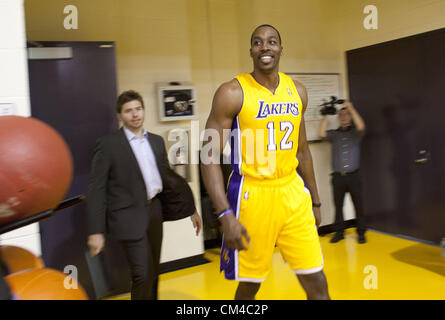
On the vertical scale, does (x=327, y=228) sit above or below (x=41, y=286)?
below

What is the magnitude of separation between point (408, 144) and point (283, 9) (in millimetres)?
1981

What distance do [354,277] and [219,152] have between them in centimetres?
201

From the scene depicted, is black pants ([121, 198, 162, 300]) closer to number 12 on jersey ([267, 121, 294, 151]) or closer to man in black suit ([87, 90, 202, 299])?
man in black suit ([87, 90, 202, 299])

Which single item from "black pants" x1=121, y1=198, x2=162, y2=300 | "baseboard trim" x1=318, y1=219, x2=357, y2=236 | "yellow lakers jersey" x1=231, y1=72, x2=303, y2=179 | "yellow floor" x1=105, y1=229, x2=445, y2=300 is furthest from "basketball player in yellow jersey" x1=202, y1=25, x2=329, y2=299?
"baseboard trim" x1=318, y1=219, x2=357, y2=236

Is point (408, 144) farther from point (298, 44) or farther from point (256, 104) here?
point (256, 104)

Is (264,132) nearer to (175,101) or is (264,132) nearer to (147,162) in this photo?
(147,162)

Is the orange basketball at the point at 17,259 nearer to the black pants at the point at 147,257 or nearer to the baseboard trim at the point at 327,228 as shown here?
the black pants at the point at 147,257

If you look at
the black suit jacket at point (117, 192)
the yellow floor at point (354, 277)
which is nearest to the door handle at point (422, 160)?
the yellow floor at point (354, 277)

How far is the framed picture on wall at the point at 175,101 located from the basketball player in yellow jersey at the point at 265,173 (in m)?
1.84

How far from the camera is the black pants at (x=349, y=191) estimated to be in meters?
4.21

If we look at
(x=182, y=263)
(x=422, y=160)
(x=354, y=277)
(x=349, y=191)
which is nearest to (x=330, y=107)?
(x=349, y=191)

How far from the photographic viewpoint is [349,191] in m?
4.25

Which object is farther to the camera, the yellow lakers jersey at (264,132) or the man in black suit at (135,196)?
the man in black suit at (135,196)
